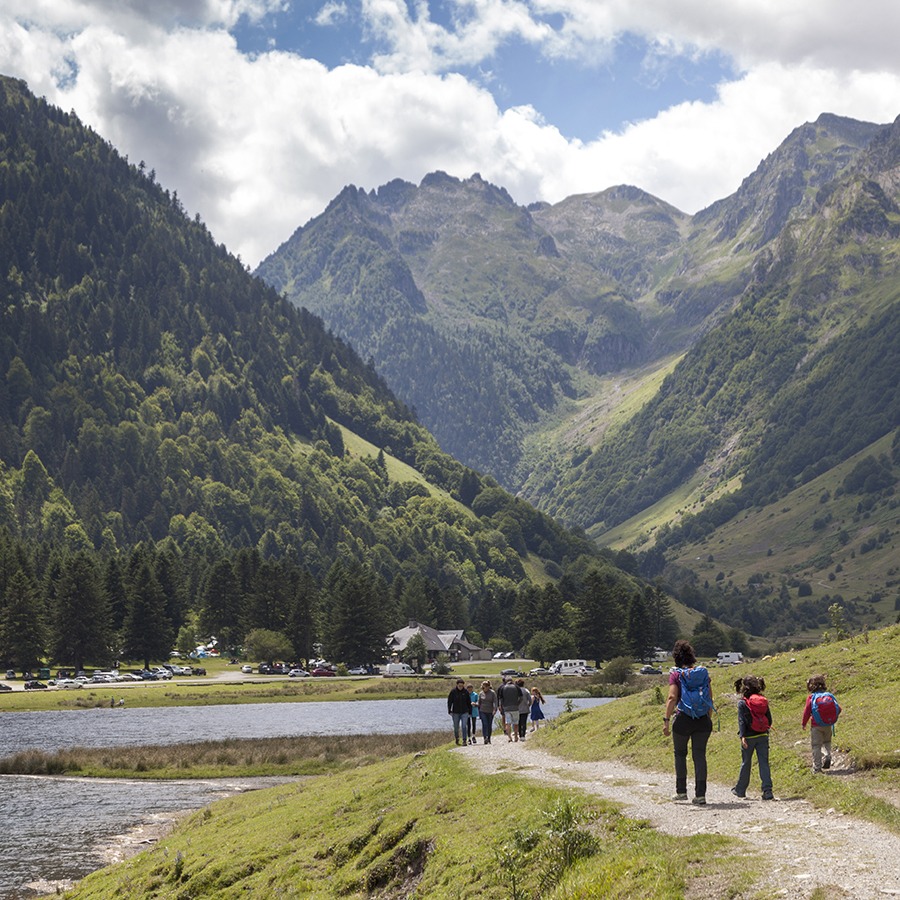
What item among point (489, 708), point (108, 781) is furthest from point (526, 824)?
point (108, 781)

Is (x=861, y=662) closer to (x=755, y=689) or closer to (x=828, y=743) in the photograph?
(x=828, y=743)

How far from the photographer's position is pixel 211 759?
82500mm

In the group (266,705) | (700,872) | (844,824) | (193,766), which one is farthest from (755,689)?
(266,705)

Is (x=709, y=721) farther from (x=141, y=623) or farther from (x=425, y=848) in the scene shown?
(x=141, y=623)

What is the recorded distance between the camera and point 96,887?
4109 cm

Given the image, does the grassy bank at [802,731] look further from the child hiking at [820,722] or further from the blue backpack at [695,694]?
the blue backpack at [695,694]

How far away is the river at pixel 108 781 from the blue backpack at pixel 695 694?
28.6 meters

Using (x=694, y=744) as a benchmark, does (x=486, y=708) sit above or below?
above

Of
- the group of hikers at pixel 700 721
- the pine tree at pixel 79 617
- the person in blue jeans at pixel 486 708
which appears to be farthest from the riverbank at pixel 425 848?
the pine tree at pixel 79 617

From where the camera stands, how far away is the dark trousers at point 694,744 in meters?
28.2

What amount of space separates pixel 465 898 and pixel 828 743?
37.6ft

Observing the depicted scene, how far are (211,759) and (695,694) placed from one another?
61.1 meters

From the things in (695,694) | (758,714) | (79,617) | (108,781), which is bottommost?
(108,781)

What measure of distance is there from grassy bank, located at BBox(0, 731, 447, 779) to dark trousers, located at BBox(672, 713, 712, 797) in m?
48.6
